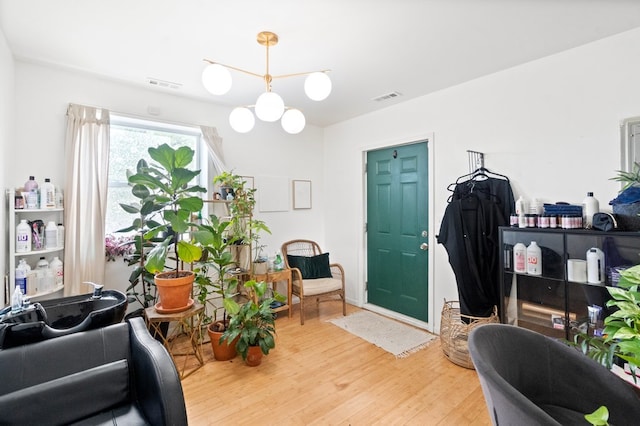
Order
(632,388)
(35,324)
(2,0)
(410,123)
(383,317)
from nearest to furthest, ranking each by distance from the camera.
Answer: (632,388)
(35,324)
(2,0)
(410,123)
(383,317)

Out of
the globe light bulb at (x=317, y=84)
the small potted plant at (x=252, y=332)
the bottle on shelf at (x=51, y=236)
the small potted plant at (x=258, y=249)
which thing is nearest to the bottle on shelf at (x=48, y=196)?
the bottle on shelf at (x=51, y=236)

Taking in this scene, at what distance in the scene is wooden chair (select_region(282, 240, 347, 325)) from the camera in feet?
11.5

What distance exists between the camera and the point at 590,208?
2.11 metres

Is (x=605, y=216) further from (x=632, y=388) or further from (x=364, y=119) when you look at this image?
(x=364, y=119)

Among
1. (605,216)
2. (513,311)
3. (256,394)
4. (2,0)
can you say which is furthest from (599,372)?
(2,0)

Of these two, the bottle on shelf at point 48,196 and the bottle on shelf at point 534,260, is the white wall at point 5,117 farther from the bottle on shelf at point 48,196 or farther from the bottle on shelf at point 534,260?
the bottle on shelf at point 534,260

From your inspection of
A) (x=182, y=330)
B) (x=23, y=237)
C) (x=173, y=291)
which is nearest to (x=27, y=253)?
(x=23, y=237)

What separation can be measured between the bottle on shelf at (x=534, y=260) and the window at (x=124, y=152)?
3574 mm

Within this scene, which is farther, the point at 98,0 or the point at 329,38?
the point at 329,38

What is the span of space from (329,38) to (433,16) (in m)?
0.70

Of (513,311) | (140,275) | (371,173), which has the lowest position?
(513,311)

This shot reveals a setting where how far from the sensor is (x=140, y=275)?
9.17ft

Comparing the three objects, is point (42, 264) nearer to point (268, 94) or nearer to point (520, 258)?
point (268, 94)

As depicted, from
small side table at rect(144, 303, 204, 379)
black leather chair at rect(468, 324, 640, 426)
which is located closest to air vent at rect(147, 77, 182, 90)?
small side table at rect(144, 303, 204, 379)
